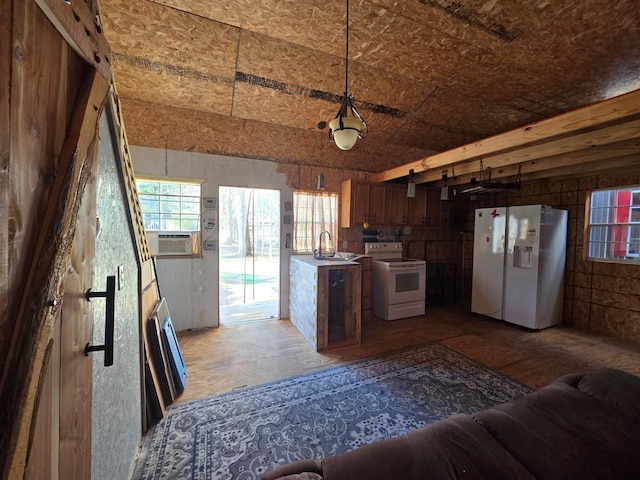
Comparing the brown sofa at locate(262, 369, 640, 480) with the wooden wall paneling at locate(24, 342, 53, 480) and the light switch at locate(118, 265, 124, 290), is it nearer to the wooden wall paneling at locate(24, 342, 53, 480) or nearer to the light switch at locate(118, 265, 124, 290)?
the wooden wall paneling at locate(24, 342, 53, 480)

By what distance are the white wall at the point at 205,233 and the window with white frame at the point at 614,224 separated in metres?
4.98


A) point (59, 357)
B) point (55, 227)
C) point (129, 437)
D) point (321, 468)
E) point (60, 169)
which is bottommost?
point (129, 437)

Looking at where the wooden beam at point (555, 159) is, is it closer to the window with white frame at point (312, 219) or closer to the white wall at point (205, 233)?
the window with white frame at point (312, 219)

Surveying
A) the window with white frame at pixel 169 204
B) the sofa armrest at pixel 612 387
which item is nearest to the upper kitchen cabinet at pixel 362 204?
the window with white frame at pixel 169 204

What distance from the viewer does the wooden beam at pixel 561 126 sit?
1.89 m

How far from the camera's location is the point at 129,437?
4.98ft

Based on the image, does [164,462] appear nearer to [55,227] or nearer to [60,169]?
[55,227]

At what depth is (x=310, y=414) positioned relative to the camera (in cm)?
201

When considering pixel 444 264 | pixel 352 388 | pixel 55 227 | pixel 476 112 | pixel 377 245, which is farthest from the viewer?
pixel 444 264

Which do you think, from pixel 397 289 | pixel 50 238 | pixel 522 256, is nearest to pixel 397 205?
pixel 397 289

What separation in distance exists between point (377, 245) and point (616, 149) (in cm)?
311

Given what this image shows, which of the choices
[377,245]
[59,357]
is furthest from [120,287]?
[377,245]

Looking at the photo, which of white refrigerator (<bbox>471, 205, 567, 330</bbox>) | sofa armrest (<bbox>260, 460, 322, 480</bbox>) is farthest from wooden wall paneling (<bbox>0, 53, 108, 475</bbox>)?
white refrigerator (<bbox>471, 205, 567, 330</bbox>)

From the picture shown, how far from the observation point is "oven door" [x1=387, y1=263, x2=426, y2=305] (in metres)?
4.16
